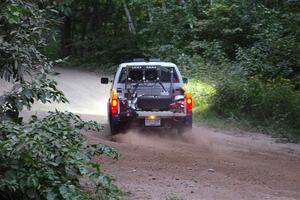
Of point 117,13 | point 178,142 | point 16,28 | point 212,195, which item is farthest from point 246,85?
point 117,13

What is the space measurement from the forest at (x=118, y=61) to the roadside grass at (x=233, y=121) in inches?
1.2

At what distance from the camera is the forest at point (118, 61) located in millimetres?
4797

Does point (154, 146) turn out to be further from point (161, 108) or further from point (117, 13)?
point (117, 13)

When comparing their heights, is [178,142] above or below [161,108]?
below

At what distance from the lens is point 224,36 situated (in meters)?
25.7

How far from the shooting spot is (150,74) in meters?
11.9


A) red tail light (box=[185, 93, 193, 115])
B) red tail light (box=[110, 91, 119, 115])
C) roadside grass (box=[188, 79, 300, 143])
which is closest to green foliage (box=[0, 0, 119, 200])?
red tail light (box=[110, 91, 119, 115])

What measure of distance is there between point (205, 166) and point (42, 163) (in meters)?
4.06

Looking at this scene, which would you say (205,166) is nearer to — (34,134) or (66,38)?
(34,134)

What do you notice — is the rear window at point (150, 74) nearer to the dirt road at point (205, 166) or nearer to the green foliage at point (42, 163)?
the dirt road at point (205, 166)

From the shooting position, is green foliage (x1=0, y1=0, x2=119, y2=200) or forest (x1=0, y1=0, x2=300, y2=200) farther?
forest (x1=0, y1=0, x2=300, y2=200)

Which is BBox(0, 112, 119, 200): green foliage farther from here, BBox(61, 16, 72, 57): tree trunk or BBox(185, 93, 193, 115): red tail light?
BBox(61, 16, 72, 57): tree trunk

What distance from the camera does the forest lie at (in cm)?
480

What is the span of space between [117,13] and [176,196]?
107ft
